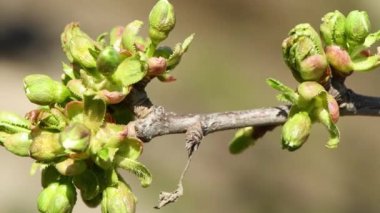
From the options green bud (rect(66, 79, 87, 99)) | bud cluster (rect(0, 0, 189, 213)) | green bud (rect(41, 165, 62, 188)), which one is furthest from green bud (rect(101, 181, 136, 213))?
green bud (rect(66, 79, 87, 99))

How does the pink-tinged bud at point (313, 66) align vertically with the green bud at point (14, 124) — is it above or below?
above

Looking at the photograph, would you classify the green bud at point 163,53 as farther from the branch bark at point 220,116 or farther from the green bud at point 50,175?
the green bud at point 50,175

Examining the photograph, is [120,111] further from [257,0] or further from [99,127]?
Answer: [257,0]

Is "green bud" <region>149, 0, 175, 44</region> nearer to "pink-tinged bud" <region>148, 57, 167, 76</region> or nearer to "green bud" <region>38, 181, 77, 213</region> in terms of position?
"pink-tinged bud" <region>148, 57, 167, 76</region>

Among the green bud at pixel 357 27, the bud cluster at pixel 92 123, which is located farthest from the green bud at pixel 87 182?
the green bud at pixel 357 27

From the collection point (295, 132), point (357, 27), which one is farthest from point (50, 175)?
point (357, 27)

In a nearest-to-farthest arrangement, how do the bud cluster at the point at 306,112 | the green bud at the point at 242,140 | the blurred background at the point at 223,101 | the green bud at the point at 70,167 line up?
1. the green bud at the point at 70,167
2. the bud cluster at the point at 306,112
3. the green bud at the point at 242,140
4. the blurred background at the point at 223,101

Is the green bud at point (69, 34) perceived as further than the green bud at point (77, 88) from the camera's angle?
Yes

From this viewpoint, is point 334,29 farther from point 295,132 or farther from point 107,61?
point 107,61
